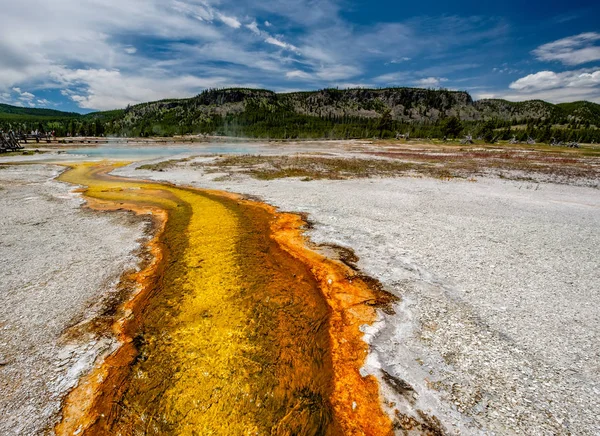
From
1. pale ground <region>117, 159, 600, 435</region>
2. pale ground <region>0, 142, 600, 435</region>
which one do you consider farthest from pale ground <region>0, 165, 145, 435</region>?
pale ground <region>117, 159, 600, 435</region>

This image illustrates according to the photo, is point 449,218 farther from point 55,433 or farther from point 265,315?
point 55,433

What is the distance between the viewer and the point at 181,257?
1214cm

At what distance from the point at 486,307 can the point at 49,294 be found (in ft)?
43.7

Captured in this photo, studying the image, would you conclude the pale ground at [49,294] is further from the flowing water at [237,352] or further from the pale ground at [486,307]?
the pale ground at [486,307]

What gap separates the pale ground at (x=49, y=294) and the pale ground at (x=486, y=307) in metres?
6.76

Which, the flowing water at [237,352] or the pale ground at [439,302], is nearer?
the flowing water at [237,352]

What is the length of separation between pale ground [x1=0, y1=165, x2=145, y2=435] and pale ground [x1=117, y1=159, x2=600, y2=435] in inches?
266

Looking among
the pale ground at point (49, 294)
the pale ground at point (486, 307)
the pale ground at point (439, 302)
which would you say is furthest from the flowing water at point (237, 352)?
the pale ground at point (486, 307)

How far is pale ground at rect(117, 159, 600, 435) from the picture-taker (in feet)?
18.3

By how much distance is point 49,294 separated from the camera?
900 centimetres

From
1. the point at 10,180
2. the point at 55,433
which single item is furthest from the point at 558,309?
the point at 10,180

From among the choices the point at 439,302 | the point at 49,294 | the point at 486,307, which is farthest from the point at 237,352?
the point at 486,307

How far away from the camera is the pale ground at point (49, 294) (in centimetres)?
579

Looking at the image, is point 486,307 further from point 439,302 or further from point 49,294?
point 49,294
